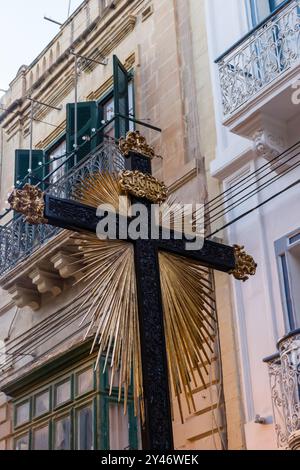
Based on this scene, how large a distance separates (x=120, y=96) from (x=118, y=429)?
4388 millimetres

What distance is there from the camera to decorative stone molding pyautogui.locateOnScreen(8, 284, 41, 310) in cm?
1274

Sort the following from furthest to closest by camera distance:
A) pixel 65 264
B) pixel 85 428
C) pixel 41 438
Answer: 1. pixel 65 264
2. pixel 41 438
3. pixel 85 428

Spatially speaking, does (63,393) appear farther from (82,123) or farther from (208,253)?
(208,253)

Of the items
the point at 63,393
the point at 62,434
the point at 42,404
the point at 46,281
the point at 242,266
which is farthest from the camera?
the point at 46,281

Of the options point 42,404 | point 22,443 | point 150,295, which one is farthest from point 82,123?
point 150,295

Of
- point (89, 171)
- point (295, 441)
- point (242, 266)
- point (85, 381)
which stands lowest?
point (295, 441)

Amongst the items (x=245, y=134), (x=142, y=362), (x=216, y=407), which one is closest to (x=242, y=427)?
(x=216, y=407)

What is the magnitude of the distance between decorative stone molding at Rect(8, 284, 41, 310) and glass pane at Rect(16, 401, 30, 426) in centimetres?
140

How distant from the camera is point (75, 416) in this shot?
1078 cm

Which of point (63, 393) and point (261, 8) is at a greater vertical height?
point (261, 8)

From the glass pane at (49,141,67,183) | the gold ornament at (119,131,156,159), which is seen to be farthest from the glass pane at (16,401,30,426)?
the gold ornament at (119,131,156,159)

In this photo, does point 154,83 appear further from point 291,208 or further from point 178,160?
point 291,208

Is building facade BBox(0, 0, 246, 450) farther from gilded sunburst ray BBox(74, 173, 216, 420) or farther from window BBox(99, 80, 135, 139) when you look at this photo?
gilded sunburst ray BBox(74, 173, 216, 420)
